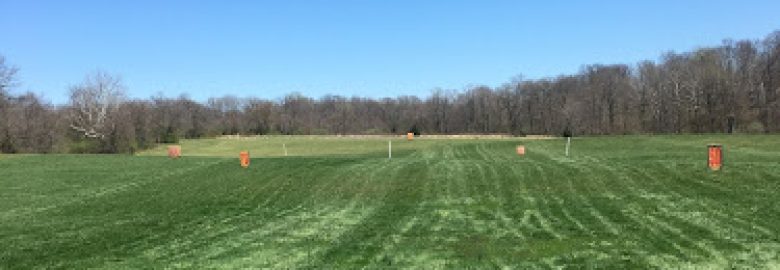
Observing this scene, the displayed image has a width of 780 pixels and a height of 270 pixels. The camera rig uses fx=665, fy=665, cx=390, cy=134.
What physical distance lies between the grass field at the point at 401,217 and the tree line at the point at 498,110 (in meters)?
43.6

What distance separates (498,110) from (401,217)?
11287 cm

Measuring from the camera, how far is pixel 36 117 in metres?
67.2

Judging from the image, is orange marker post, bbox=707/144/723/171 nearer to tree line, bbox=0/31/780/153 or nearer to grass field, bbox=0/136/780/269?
grass field, bbox=0/136/780/269

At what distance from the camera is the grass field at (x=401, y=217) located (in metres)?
10.1

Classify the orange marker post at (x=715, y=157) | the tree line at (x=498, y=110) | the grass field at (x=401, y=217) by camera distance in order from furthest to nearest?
the tree line at (x=498, y=110) < the orange marker post at (x=715, y=157) < the grass field at (x=401, y=217)

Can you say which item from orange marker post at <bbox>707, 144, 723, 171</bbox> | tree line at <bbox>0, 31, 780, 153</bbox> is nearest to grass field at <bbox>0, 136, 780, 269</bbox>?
orange marker post at <bbox>707, 144, 723, 171</bbox>

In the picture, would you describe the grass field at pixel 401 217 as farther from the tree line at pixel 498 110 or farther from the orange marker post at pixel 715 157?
the tree line at pixel 498 110

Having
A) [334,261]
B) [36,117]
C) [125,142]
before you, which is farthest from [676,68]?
[334,261]

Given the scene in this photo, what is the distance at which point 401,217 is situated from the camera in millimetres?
14508

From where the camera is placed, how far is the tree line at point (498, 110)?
71.6 metres

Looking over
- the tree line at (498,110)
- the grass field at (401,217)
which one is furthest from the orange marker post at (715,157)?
the tree line at (498,110)

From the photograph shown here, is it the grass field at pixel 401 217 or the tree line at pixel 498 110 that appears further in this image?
the tree line at pixel 498 110

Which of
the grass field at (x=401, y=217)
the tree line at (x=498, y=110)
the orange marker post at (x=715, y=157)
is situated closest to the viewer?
the grass field at (x=401, y=217)

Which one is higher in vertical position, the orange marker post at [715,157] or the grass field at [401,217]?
the orange marker post at [715,157]
